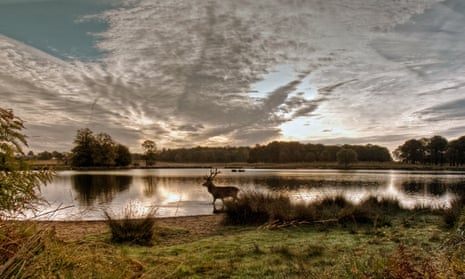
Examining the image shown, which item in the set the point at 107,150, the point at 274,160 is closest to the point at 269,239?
the point at 107,150

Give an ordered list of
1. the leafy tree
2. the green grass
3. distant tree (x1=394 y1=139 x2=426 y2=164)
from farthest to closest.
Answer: distant tree (x1=394 y1=139 x2=426 y2=164), the green grass, the leafy tree

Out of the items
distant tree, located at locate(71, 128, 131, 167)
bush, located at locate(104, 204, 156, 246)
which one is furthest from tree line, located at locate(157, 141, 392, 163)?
bush, located at locate(104, 204, 156, 246)

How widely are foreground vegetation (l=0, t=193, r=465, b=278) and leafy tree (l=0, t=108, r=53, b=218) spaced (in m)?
0.51

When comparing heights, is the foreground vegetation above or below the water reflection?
above

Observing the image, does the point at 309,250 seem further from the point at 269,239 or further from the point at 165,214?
the point at 165,214

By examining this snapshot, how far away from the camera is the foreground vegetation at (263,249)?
1651 millimetres

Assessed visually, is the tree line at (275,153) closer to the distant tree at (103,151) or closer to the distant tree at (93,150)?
the distant tree at (93,150)

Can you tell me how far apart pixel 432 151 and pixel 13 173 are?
97.9 meters

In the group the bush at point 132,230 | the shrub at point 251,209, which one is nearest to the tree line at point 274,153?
the shrub at point 251,209

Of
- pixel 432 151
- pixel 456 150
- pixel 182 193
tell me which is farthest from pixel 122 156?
pixel 456 150

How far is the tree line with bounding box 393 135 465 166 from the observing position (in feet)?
241

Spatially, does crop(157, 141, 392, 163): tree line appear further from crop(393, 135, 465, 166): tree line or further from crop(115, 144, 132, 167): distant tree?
→ crop(115, 144, 132, 167): distant tree

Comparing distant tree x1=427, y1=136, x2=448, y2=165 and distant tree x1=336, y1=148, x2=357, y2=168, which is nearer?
distant tree x1=427, y1=136, x2=448, y2=165

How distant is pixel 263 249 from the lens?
6.98 m
